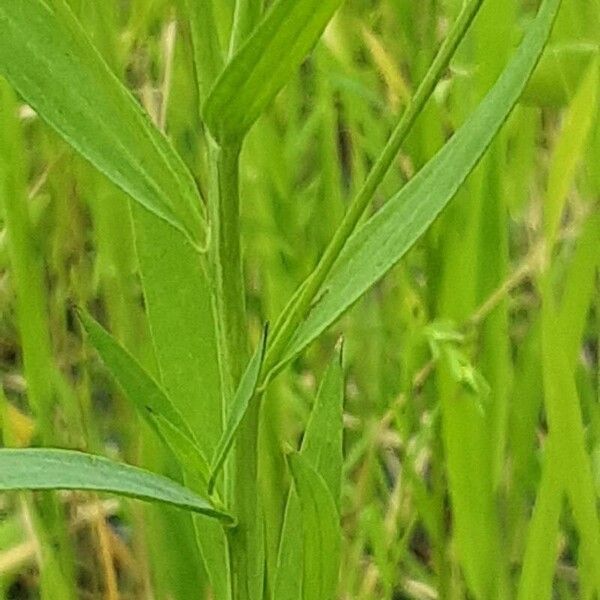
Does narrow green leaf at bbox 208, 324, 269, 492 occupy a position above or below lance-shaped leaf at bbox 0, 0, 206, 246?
below

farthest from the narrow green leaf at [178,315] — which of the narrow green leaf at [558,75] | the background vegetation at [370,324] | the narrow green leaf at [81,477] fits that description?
the narrow green leaf at [558,75]

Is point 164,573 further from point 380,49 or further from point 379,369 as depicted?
point 380,49

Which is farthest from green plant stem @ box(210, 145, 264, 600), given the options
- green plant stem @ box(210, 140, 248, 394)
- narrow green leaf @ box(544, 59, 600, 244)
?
narrow green leaf @ box(544, 59, 600, 244)

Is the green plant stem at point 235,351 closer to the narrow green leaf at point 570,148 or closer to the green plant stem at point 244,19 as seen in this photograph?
the green plant stem at point 244,19

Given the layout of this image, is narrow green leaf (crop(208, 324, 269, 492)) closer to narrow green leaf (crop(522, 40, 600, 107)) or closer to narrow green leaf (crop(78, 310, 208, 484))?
narrow green leaf (crop(78, 310, 208, 484))

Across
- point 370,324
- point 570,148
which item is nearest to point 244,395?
point 570,148

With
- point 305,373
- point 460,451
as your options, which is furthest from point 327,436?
point 305,373
